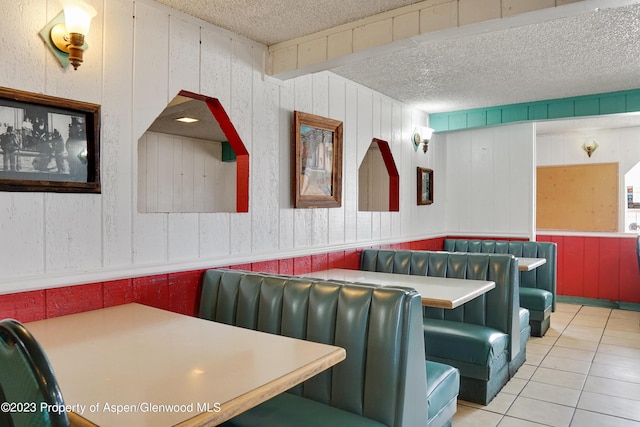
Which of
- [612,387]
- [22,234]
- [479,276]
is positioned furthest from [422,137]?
[22,234]

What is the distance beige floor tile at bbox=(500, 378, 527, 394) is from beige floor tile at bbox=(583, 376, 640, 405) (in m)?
0.40

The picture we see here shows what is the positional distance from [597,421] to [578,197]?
423 cm

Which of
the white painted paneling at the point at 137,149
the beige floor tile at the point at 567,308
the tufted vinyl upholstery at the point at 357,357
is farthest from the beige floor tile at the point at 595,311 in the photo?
the tufted vinyl upholstery at the point at 357,357

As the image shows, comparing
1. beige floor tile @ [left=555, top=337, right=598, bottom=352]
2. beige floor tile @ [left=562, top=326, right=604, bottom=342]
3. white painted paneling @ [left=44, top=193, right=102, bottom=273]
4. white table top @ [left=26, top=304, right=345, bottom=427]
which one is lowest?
beige floor tile @ [left=562, top=326, right=604, bottom=342]

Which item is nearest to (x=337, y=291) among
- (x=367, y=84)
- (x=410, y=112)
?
(x=367, y=84)

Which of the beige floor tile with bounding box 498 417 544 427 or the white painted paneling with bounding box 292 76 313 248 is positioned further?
the white painted paneling with bounding box 292 76 313 248

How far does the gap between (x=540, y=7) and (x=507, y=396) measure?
→ 236cm

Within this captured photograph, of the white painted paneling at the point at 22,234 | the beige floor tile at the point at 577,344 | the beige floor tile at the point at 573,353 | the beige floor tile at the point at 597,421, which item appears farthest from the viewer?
the beige floor tile at the point at 577,344

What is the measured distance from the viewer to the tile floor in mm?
2688

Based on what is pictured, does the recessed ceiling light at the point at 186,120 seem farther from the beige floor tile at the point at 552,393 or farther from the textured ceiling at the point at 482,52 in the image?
the beige floor tile at the point at 552,393

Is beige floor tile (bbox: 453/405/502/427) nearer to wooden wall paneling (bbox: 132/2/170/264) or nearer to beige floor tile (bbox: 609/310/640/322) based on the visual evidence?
wooden wall paneling (bbox: 132/2/170/264)

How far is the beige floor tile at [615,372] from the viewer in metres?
3.31

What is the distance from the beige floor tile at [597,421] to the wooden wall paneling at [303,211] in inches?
79.2

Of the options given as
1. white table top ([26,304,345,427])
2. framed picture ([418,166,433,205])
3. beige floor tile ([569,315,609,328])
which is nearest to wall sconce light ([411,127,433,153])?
framed picture ([418,166,433,205])
